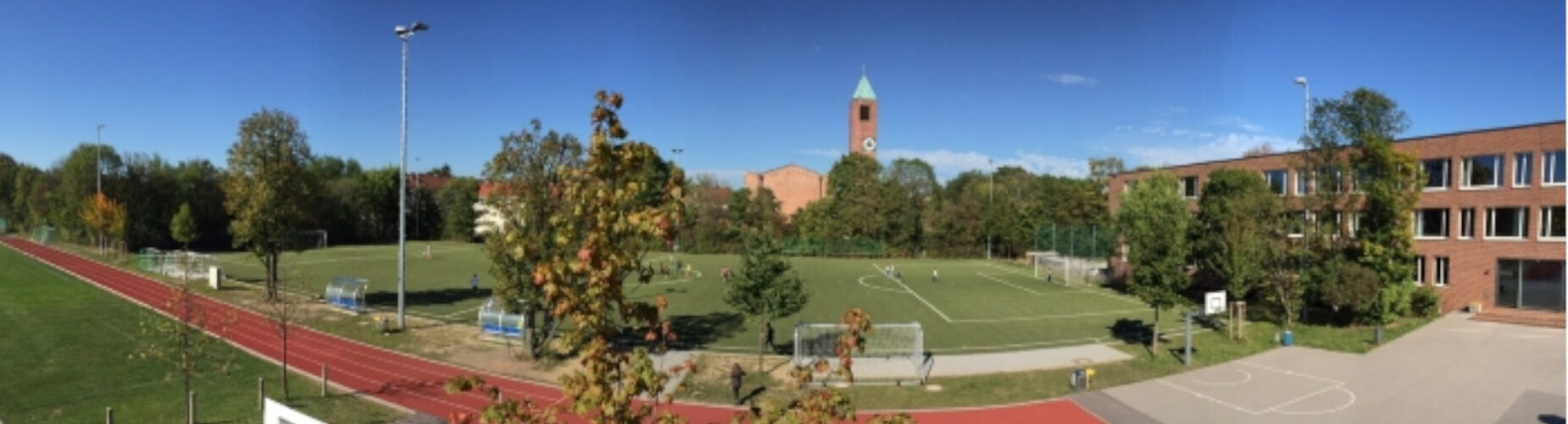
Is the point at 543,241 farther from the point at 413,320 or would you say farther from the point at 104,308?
the point at 104,308

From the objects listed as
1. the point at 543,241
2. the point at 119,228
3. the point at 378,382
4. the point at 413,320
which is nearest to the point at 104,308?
the point at 413,320

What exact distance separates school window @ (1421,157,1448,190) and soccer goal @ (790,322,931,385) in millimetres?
23740

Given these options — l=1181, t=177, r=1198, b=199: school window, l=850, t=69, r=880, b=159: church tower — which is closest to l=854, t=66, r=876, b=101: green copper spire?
l=850, t=69, r=880, b=159: church tower

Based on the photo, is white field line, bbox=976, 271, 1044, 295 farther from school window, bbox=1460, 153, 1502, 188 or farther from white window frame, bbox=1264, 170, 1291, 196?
school window, bbox=1460, 153, 1502, 188

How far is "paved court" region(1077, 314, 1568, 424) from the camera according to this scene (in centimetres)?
1653

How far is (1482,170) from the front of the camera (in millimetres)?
29469

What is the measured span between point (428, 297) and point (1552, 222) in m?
42.2

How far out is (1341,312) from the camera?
2912cm

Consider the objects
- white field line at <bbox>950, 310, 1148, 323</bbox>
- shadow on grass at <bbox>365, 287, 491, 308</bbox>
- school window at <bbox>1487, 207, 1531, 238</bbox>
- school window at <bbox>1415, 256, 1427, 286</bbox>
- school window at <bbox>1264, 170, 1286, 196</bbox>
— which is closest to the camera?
school window at <bbox>1487, 207, 1531, 238</bbox>

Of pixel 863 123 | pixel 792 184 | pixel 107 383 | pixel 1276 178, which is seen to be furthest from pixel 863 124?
pixel 107 383

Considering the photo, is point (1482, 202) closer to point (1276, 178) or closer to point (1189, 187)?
point (1276, 178)

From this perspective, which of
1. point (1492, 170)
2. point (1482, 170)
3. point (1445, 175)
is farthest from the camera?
point (1445, 175)

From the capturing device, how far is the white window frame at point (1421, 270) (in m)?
31.3

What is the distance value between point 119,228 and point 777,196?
5888 centimetres
